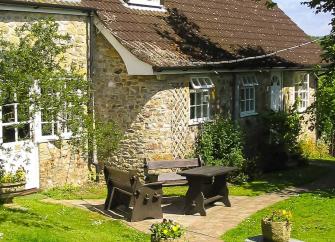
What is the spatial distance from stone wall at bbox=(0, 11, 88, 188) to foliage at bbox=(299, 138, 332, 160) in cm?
1003

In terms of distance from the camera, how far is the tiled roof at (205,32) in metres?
15.9

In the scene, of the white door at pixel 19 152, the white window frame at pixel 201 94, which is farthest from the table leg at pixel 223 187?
the white door at pixel 19 152

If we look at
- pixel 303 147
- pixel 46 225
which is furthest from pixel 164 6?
pixel 46 225

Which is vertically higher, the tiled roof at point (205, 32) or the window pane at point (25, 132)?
the tiled roof at point (205, 32)

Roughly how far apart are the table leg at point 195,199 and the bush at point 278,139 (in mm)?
7515

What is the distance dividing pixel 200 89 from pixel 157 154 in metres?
2.99

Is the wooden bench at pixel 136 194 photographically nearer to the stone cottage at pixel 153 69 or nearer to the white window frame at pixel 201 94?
the stone cottage at pixel 153 69

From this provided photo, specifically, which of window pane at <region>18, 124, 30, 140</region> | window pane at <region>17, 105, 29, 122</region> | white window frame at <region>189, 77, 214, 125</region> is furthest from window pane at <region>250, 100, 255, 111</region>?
window pane at <region>17, 105, 29, 122</region>

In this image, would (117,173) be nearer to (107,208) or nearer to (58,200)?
(107,208)

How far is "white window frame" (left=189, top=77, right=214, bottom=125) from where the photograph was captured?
17125 mm

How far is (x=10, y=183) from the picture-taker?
12531mm

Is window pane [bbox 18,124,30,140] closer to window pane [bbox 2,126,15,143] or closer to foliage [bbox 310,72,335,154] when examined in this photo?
window pane [bbox 2,126,15,143]

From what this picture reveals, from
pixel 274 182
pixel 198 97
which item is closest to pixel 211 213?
pixel 274 182

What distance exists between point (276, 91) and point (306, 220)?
10.8 meters
